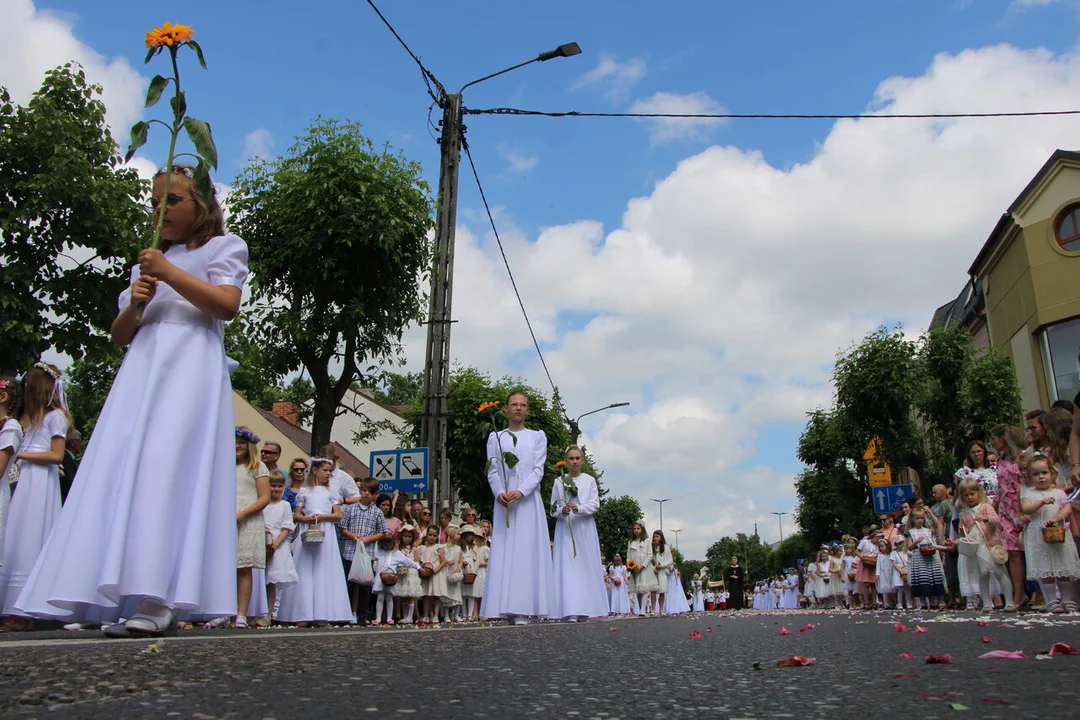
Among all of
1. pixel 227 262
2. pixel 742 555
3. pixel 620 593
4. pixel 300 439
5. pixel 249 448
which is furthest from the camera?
pixel 742 555

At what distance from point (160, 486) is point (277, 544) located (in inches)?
222

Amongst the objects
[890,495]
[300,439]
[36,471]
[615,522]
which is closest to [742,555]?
[615,522]

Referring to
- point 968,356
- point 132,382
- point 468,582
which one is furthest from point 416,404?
point 132,382

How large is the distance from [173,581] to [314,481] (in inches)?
279

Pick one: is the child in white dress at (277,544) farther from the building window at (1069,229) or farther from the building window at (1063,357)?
the building window at (1069,229)

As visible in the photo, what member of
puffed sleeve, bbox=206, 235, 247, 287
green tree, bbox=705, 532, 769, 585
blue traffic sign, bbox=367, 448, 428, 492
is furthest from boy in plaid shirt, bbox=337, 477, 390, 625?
green tree, bbox=705, 532, 769, 585

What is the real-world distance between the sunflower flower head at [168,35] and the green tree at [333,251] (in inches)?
602

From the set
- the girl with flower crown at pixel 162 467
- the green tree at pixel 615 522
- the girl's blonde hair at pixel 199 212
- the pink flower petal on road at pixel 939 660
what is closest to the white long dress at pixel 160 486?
the girl with flower crown at pixel 162 467

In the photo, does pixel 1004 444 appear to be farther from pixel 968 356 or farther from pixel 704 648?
pixel 968 356

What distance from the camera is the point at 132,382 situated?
4547 millimetres

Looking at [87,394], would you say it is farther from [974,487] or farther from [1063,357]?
[974,487]

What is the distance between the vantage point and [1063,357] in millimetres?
29953

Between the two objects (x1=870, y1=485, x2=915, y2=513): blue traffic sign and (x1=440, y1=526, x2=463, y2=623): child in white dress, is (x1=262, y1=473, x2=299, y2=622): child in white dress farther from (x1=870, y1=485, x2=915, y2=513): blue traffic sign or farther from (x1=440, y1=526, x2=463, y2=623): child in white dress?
(x1=870, y1=485, x2=915, y2=513): blue traffic sign

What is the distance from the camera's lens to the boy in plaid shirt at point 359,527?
12.4m
